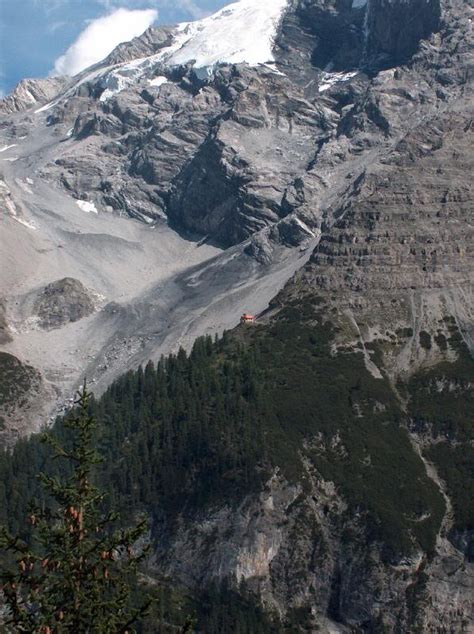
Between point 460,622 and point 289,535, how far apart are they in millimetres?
22631

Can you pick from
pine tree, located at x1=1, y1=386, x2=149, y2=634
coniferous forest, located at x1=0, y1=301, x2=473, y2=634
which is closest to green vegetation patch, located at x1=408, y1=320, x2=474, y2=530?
coniferous forest, located at x1=0, y1=301, x2=473, y2=634

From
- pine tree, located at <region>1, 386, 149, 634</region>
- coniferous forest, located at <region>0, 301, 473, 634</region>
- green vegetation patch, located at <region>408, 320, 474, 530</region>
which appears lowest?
green vegetation patch, located at <region>408, 320, 474, 530</region>

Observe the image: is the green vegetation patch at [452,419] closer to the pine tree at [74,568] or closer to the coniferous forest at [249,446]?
the coniferous forest at [249,446]

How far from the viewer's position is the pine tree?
95.2 ft

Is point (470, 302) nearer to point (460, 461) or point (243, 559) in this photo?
point (460, 461)

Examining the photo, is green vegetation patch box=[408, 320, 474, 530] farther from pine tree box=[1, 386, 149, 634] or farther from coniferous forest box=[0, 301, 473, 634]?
pine tree box=[1, 386, 149, 634]

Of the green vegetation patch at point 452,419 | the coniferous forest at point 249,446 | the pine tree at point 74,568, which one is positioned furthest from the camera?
the green vegetation patch at point 452,419

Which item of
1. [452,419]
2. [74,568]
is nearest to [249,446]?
[452,419]

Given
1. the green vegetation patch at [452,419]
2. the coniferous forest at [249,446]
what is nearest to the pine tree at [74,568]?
the coniferous forest at [249,446]

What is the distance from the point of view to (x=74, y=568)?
3023cm

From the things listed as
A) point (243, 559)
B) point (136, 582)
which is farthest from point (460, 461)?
point (136, 582)

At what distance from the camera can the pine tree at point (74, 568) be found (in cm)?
2903

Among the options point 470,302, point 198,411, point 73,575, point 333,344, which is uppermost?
point 73,575

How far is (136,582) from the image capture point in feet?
381
